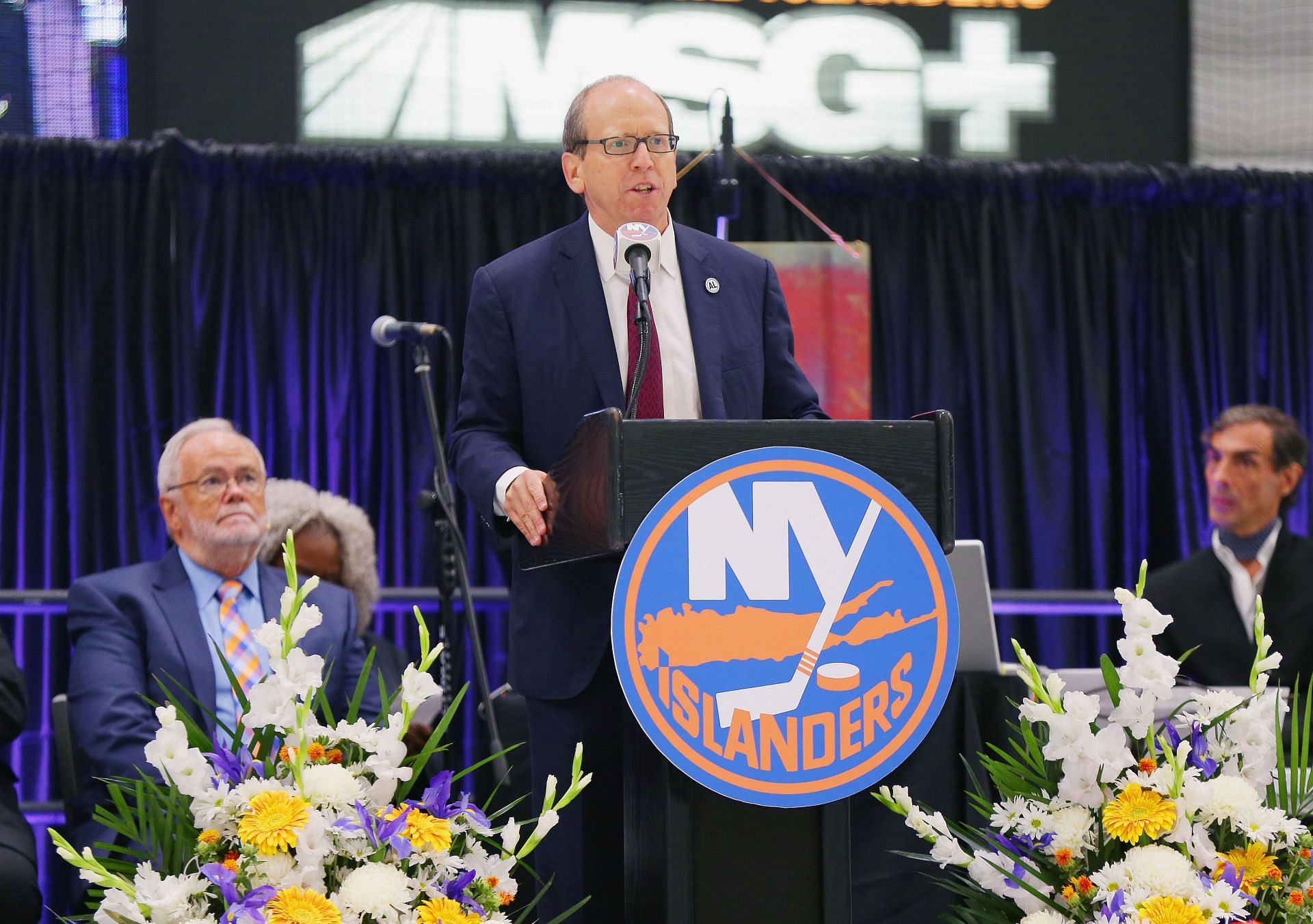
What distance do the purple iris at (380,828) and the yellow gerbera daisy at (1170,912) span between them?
0.71 m


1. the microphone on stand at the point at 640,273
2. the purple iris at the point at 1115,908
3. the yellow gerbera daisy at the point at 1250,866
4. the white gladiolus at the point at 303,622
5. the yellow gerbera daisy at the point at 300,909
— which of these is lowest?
the purple iris at the point at 1115,908

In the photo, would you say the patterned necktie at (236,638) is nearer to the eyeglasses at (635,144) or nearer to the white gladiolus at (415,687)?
the eyeglasses at (635,144)

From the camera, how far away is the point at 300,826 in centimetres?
133

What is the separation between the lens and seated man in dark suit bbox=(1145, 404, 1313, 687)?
3963mm

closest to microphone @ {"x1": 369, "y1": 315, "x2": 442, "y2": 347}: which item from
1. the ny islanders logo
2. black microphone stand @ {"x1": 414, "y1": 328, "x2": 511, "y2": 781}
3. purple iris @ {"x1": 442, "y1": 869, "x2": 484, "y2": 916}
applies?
black microphone stand @ {"x1": 414, "y1": 328, "x2": 511, "y2": 781}

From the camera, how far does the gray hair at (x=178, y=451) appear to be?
339 centimetres

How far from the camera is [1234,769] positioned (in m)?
1.53

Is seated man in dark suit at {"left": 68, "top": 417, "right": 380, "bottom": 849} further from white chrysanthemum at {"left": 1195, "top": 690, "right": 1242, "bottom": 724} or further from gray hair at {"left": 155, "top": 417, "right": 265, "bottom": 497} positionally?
white chrysanthemum at {"left": 1195, "top": 690, "right": 1242, "bottom": 724}

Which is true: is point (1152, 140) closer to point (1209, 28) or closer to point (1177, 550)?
point (1209, 28)

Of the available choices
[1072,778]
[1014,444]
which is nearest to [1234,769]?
[1072,778]

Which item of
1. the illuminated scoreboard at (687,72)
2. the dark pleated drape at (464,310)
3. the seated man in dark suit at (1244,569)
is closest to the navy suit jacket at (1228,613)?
the seated man in dark suit at (1244,569)

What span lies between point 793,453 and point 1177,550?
4042mm

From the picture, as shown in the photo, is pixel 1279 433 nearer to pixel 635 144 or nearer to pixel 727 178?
pixel 727 178

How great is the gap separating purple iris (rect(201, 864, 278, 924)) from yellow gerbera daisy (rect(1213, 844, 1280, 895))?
3.06 feet
